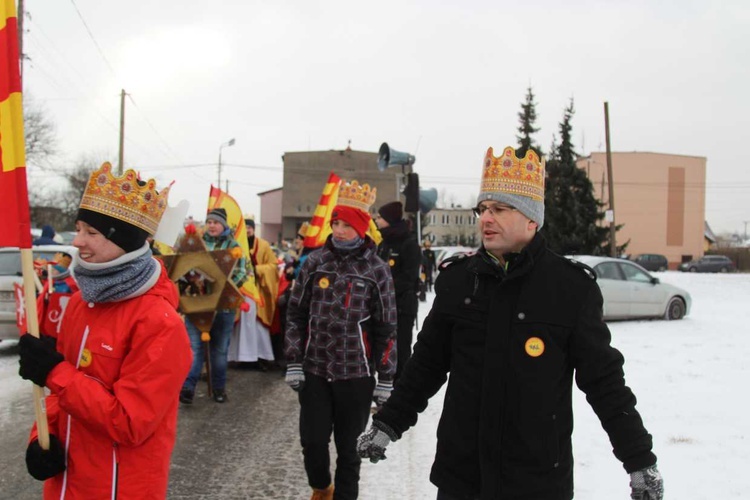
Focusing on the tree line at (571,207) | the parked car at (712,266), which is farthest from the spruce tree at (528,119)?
the parked car at (712,266)

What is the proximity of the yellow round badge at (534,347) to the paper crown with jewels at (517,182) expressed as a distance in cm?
55

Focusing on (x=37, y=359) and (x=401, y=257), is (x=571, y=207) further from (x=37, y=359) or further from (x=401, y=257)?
(x=37, y=359)

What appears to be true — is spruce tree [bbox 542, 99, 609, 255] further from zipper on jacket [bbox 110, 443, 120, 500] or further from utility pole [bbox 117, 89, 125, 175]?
zipper on jacket [bbox 110, 443, 120, 500]

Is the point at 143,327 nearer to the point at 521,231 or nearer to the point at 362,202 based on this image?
the point at 521,231

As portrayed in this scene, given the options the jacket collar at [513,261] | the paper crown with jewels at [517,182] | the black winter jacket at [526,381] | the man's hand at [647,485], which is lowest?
the man's hand at [647,485]

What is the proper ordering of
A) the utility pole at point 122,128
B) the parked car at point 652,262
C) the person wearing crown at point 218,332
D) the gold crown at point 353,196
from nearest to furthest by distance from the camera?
the gold crown at point 353,196 < the person wearing crown at point 218,332 < the utility pole at point 122,128 < the parked car at point 652,262

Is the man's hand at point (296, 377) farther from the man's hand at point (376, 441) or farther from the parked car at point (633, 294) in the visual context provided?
the parked car at point (633, 294)

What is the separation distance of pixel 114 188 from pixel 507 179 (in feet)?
5.19

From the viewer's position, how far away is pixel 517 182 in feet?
9.02

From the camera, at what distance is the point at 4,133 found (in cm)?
239

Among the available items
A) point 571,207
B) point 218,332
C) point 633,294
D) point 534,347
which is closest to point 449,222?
point 571,207

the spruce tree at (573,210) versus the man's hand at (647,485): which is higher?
the spruce tree at (573,210)

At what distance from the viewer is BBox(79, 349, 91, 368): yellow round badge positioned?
239 centimetres

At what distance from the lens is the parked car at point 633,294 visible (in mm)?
15094
